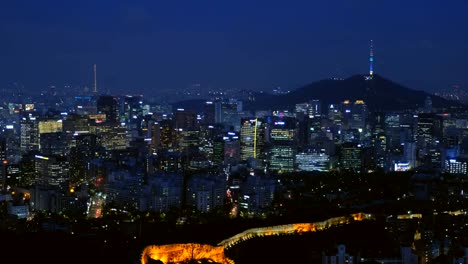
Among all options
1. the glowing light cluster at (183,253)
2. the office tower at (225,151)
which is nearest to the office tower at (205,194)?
the glowing light cluster at (183,253)

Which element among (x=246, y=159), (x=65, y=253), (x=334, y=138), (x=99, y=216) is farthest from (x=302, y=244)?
(x=334, y=138)

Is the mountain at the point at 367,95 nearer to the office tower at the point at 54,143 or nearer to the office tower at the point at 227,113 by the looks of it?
the office tower at the point at 227,113

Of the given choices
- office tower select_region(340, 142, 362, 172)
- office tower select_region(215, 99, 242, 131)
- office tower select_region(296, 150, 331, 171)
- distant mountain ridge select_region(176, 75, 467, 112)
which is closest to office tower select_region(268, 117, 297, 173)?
office tower select_region(296, 150, 331, 171)

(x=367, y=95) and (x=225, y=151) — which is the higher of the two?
(x=367, y=95)

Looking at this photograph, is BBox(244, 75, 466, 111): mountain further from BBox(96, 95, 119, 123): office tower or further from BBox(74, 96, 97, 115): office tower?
BBox(74, 96, 97, 115): office tower

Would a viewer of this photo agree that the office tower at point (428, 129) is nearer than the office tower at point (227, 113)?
Yes

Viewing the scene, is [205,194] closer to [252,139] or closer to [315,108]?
[252,139]

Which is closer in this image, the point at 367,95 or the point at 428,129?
the point at 428,129

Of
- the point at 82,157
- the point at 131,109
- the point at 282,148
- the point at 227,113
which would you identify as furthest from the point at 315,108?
the point at 82,157

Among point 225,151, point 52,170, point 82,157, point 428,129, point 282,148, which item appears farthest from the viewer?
point 428,129
